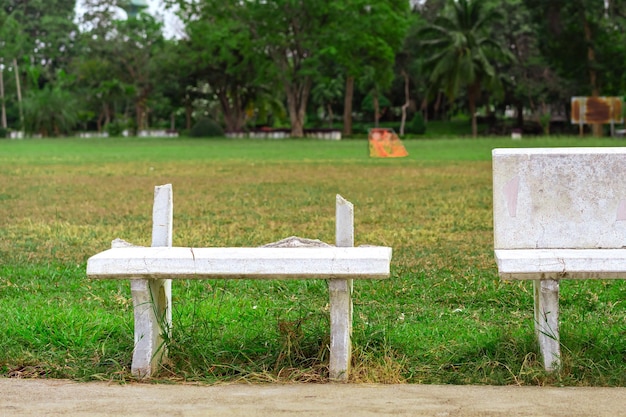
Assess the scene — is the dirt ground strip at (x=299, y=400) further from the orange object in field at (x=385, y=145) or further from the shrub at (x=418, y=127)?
the shrub at (x=418, y=127)

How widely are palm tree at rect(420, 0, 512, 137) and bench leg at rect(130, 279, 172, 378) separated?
175 ft

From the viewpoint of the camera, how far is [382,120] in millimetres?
76750

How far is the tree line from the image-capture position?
51.3 metres

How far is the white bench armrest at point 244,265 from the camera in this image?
15.5 feet

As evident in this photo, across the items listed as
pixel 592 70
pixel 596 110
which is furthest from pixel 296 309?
pixel 592 70

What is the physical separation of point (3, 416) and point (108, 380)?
76cm

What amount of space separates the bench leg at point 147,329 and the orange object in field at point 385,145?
25410 mm

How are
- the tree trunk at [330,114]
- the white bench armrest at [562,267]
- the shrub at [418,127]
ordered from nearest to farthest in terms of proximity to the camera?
the white bench armrest at [562,267]
the shrub at [418,127]
the tree trunk at [330,114]

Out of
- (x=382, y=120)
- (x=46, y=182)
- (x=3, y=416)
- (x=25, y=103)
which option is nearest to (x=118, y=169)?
(x=46, y=182)

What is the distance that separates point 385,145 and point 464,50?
28652mm

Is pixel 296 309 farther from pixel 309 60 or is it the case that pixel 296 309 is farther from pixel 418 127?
pixel 418 127

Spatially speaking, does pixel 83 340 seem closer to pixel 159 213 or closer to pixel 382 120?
pixel 159 213

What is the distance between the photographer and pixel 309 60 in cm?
5059

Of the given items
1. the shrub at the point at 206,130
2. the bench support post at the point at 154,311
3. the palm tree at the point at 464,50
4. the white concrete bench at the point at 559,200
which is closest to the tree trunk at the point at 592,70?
the palm tree at the point at 464,50
